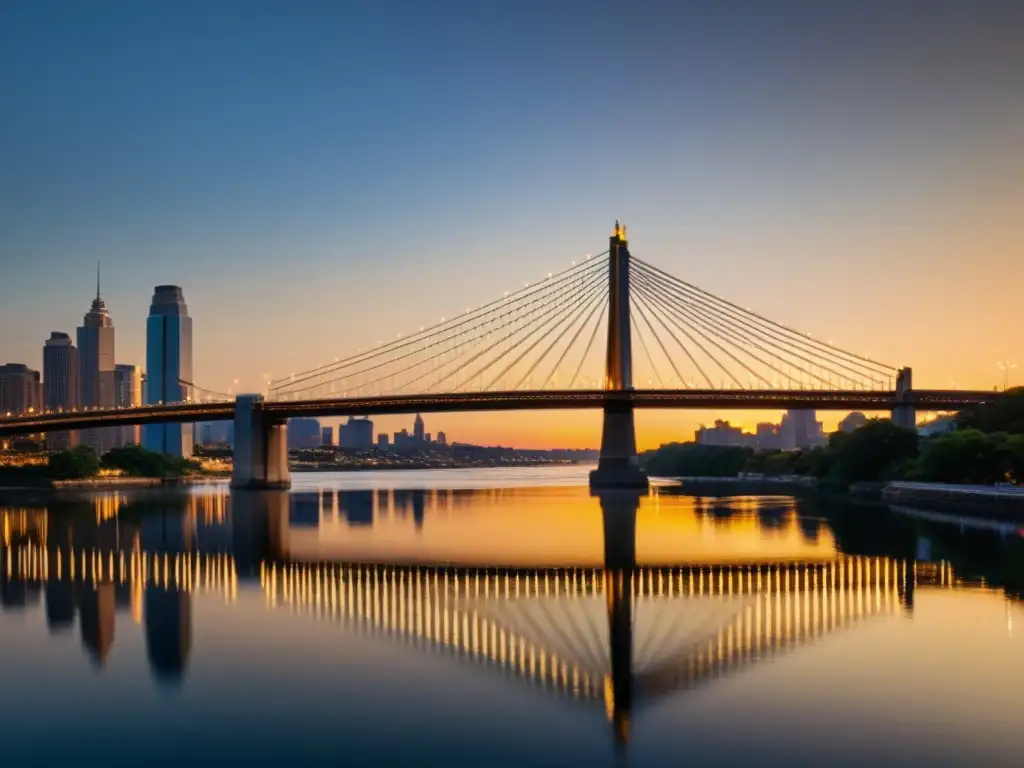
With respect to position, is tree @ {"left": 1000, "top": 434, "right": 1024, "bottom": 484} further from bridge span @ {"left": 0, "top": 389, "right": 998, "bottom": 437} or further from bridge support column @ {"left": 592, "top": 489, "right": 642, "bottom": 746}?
bridge support column @ {"left": 592, "top": 489, "right": 642, "bottom": 746}

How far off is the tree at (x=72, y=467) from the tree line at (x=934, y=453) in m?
56.2

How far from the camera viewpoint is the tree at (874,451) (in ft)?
195

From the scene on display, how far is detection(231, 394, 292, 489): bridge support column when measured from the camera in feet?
210

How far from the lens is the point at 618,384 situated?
58406mm

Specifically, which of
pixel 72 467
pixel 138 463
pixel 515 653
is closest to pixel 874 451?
pixel 515 653

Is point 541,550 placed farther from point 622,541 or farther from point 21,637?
point 21,637

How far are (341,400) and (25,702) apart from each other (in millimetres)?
48503

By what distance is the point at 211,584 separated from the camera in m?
21.2

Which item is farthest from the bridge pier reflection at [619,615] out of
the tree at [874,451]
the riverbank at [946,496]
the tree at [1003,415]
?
the tree at [874,451]

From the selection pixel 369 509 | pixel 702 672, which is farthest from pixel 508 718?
pixel 369 509

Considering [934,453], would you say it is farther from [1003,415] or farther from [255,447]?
[255,447]

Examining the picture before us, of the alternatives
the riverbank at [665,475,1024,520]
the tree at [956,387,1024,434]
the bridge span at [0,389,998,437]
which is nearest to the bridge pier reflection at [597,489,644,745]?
the riverbank at [665,475,1024,520]

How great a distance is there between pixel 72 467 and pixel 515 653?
274 ft

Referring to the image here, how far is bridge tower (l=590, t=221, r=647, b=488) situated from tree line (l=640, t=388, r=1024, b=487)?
466 inches
